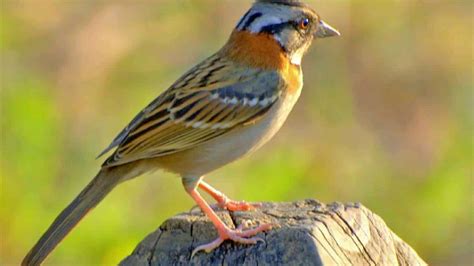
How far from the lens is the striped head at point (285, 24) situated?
19.9 feet

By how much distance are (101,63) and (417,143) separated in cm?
262

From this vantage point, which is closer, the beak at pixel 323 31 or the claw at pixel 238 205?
the claw at pixel 238 205

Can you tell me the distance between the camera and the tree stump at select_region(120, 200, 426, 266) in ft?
12.9

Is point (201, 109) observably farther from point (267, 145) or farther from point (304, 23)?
point (267, 145)

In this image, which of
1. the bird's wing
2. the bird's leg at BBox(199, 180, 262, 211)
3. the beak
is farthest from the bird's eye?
the bird's leg at BBox(199, 180, 262, 211)

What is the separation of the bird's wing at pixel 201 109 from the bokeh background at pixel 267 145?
213 cm

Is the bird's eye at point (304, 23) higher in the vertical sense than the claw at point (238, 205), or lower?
higher

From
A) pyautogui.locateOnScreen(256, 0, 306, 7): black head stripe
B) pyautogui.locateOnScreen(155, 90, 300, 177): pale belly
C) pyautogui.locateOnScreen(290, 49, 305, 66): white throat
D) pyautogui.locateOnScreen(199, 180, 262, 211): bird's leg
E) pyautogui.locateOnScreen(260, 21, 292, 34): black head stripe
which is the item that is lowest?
pyautogui.locateOnScreen(199, 180, 262, 211): bird's leg

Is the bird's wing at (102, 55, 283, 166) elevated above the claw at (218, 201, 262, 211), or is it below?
above

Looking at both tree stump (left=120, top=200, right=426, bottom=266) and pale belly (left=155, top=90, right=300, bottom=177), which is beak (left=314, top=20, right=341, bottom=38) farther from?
tree stump (left=120, top=200, right=426, bottom=266)

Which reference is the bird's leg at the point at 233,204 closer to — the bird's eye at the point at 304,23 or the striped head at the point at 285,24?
the striped head at the point at 285,24

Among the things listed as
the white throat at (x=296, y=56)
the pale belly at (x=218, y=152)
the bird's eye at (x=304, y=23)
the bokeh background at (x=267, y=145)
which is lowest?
the bokeh background at (x=267, y=145)

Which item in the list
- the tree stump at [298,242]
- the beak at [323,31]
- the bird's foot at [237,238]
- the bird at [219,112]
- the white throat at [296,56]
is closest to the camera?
the tree stump at [298,242]

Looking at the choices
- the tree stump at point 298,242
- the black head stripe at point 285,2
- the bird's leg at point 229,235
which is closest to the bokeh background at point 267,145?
the black head stripe at point 285,2
